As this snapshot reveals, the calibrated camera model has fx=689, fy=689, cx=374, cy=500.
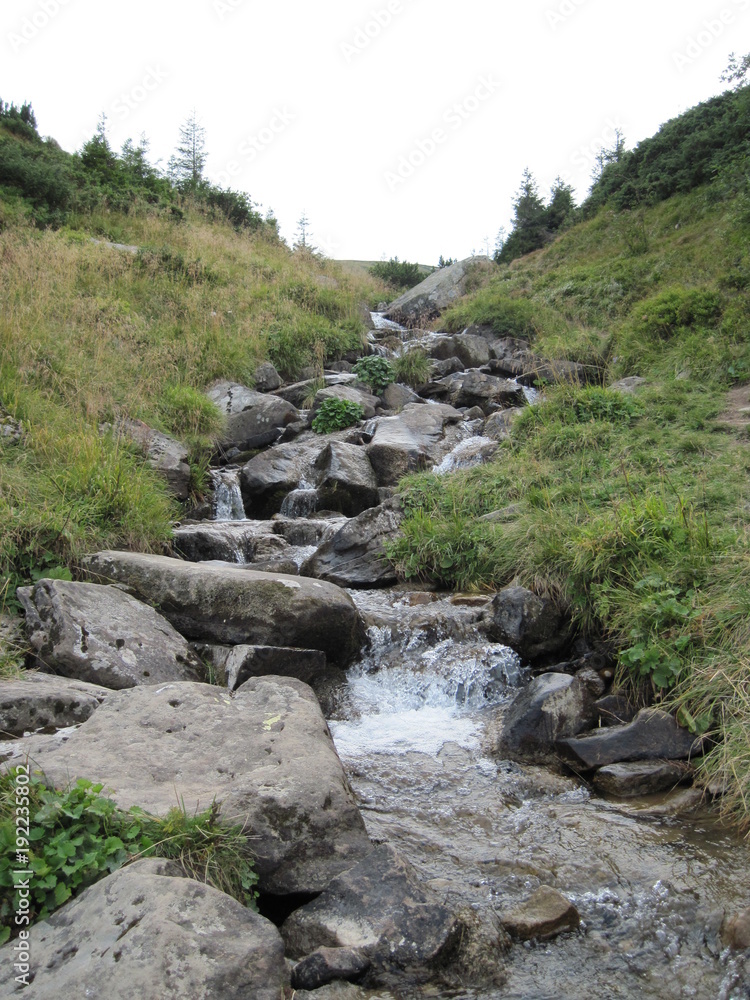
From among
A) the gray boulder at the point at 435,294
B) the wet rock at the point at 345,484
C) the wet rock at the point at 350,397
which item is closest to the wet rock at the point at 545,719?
the wet rock at the point at 345,484

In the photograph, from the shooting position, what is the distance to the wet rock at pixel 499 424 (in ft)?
31.6

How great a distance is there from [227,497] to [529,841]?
636 cm

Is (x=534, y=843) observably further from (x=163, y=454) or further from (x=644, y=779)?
(x=163, y=454)

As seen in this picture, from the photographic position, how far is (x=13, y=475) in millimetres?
5633

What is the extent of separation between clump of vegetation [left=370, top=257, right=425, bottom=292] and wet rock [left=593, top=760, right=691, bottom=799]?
2164 cm

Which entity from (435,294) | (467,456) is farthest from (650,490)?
(435,294)

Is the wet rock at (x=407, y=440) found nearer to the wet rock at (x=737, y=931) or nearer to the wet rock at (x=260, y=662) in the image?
the wet rock at (x=260, y=662)

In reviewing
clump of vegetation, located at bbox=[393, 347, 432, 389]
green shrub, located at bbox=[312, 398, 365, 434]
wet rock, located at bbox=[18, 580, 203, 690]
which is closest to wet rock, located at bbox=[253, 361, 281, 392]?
green shrub, located at bbox=[312, 398, 365, 434]

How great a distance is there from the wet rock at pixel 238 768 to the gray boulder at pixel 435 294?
16.2 m

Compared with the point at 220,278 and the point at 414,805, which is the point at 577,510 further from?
the point at 220,278

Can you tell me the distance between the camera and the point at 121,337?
1078 centimetres

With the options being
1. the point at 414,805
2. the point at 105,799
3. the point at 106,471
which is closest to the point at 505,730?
the point at 414,805

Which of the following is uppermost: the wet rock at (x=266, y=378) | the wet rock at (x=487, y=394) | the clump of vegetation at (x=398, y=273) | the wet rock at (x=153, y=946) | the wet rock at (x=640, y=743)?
the clump of vegetation at (x=398, y=273)

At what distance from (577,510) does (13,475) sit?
15.6ft
